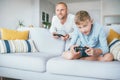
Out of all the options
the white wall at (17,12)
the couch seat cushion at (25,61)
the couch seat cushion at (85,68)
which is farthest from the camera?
the white wall at (17,12)

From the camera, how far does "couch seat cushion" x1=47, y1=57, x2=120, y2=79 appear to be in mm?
1507

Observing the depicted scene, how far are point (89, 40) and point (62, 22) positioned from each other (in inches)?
26.3

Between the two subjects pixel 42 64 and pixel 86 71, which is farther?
pixel 42 64

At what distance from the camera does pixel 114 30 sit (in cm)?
212

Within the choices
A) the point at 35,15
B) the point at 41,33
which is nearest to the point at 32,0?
the point at 35,15

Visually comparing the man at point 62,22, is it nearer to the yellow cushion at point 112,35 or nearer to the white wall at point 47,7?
the yellow cushion at point 112,35

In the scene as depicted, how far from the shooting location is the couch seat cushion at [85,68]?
1.51 m

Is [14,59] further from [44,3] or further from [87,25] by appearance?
[44,3]

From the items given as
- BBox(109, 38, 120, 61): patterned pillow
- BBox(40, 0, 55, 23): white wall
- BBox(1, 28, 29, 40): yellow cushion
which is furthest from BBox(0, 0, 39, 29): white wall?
BBox(109, 38, 120, 61): patterned pillow

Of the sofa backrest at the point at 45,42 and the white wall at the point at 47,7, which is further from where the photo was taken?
the white wall at the point at 47,7

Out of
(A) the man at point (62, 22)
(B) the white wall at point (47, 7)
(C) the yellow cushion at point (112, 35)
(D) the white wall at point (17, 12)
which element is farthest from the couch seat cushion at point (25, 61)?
(B) the white wall at point (47, 7)

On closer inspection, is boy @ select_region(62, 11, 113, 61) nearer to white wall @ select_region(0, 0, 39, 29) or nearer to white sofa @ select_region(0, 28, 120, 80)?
white sofa @ select_region(0, 28, 120, 80)

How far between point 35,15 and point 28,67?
5.75 m

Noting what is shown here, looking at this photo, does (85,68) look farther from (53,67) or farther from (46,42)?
(46,42)
